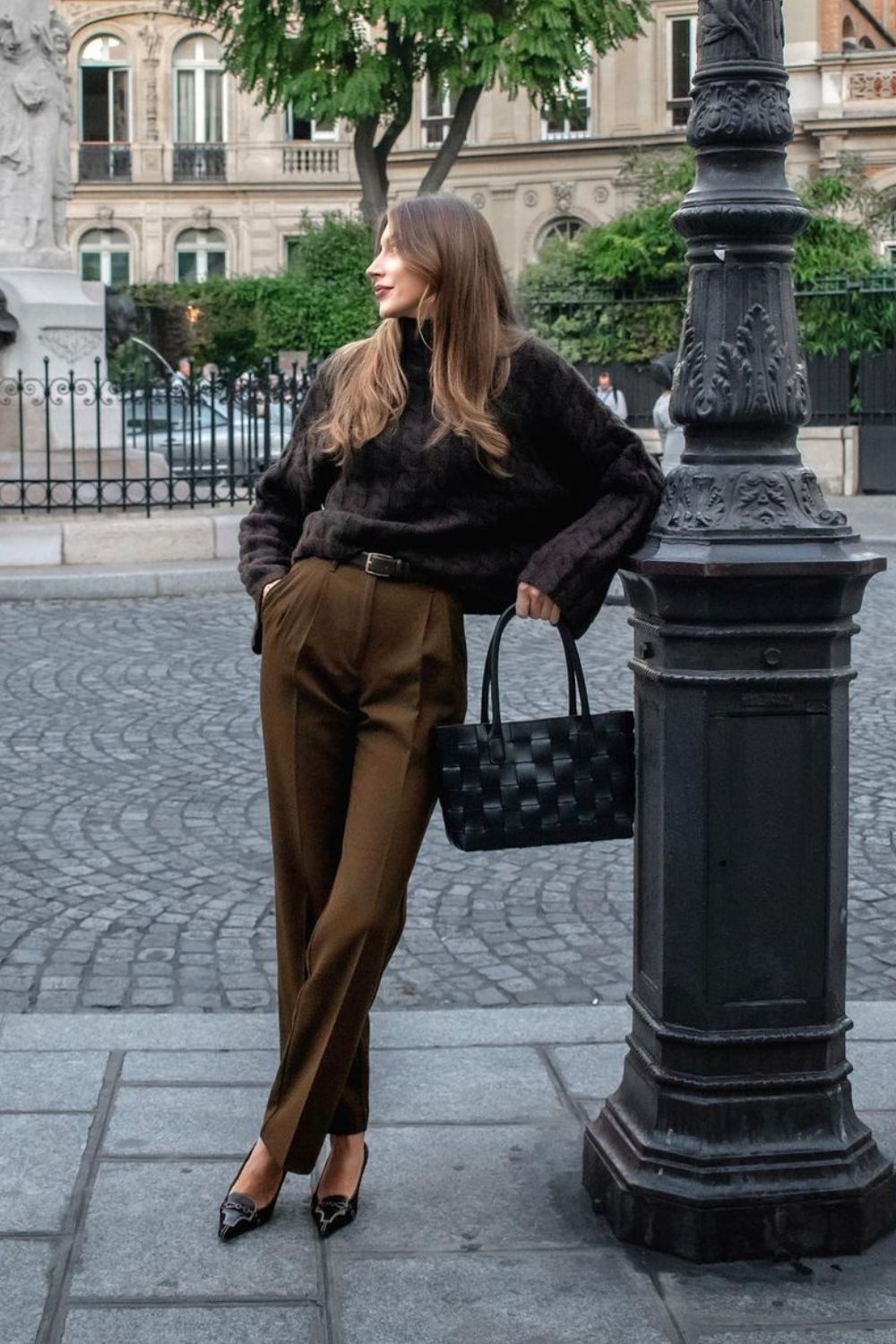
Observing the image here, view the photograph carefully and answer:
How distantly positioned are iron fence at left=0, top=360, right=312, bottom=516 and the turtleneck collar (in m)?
10.3

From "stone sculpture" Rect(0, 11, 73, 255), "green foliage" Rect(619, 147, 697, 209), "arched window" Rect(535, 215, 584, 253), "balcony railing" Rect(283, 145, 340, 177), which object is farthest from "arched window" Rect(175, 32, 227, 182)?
"stone sculpture" Rect(0, 11, 73, 255)

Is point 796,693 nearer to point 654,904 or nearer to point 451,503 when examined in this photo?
point 654,904

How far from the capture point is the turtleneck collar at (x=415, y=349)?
317 centimetres

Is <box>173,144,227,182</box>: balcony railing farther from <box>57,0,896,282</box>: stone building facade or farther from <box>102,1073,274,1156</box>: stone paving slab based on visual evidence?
<box>102,1073,274,1156</box>: stone paving slab

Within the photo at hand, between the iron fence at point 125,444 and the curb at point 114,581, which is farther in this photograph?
the iron fence at point 125,444

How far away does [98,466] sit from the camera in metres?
13.6

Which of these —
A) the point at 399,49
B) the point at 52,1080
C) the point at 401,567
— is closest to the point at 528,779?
the point at 401,567

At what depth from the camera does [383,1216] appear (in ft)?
10.7

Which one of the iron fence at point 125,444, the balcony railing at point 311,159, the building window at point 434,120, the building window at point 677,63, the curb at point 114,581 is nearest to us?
the curb at point 114,581

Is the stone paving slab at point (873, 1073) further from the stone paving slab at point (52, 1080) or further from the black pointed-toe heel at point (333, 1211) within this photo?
the stone paving slab at point (52, 1080)

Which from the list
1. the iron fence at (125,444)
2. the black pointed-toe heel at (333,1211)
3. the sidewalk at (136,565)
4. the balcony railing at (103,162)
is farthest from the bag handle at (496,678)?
the balcony railing at (103,162)

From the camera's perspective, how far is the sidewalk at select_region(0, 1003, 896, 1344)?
9.43 ft

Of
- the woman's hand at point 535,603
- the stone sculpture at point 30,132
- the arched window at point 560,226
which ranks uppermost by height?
the arched window at point 560,226

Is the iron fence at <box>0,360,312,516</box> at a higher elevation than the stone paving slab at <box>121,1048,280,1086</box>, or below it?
higher
